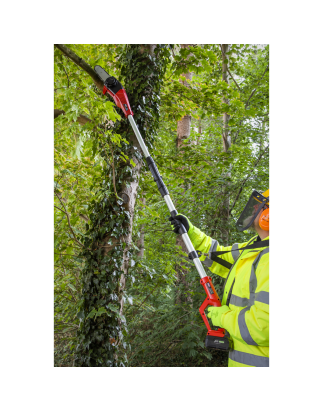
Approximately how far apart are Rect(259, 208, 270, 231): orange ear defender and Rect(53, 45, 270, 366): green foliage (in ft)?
3.27

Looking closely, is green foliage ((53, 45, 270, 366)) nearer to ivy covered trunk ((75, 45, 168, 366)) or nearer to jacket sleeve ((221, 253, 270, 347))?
ivy covered trunk ((75, 45, 168, 366))

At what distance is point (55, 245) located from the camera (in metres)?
1.67

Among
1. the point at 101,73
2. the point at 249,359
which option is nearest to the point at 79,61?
the point at 101,73

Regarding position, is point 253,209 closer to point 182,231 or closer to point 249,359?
point 182,231

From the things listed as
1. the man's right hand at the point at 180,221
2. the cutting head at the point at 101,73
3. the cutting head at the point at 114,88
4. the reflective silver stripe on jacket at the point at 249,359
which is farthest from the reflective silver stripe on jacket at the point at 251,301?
the cutting head at the point at 101,73

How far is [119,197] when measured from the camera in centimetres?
191

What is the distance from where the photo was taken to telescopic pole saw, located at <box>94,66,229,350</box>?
143 cm

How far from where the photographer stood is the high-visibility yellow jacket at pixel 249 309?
4.01 ft

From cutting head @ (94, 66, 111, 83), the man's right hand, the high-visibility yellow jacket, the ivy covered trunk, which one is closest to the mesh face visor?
the high-visibility yellow jacket

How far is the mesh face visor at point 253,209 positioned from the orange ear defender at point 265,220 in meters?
0.04

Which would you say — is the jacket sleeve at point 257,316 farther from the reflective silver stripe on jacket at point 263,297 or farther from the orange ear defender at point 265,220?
the orange ear defender at point 265,220
